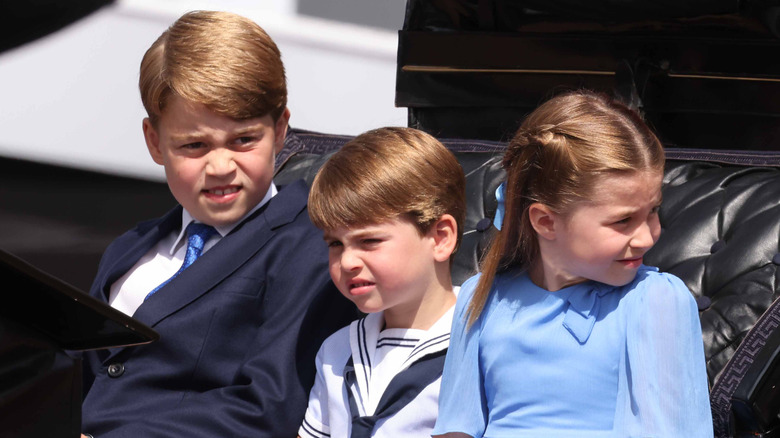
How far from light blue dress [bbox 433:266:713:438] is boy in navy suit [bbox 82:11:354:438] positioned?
0.39 metres

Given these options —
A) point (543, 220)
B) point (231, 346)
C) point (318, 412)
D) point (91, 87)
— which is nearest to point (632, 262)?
point (543, 220)

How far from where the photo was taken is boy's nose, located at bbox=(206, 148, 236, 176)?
196 cm

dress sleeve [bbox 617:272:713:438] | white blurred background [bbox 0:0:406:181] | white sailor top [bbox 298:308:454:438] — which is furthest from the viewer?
white blurred background [bbox 0:0:406:181]

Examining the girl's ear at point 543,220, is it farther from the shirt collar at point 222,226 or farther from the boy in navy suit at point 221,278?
the shirt collar at point 222,226

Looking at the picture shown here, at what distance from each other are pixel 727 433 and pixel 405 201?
618mm

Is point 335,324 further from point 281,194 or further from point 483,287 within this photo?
point 483,287

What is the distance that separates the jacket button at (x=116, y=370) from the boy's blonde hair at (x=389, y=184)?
0.47 meters

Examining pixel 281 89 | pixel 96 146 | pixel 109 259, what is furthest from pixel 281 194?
pixel 96 146

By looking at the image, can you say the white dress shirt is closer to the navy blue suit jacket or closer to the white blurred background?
the navy blue suit jacket

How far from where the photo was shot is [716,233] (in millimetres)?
1885

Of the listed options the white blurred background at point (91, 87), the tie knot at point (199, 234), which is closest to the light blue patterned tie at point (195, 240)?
the tie knot at point (199, 234)

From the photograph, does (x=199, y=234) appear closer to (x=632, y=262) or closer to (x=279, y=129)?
(x=279, y=129)

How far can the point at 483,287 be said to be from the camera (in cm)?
162

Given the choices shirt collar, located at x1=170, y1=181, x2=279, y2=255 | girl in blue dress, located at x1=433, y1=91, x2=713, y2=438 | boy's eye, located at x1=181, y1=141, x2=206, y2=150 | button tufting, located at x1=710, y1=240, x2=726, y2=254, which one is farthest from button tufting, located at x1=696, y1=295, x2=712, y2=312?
boy's eye, located at x1=181, y1=141, x2=206, y2=150
